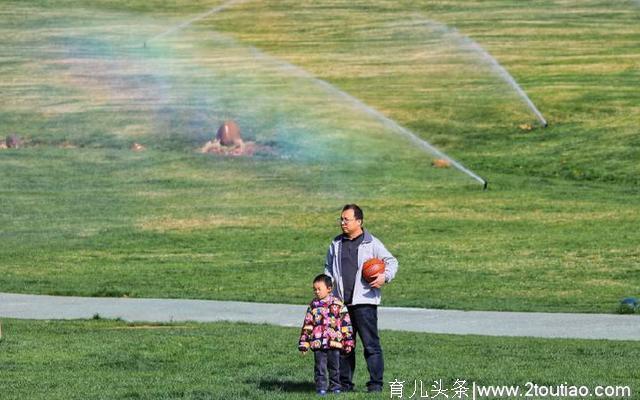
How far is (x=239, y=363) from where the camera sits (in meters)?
14.4

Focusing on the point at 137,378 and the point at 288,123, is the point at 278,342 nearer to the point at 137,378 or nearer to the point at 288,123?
the point at 137,378

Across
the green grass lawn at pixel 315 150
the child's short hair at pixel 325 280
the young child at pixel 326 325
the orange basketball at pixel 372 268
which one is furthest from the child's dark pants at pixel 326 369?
the green grass lawn at pixel 315 150

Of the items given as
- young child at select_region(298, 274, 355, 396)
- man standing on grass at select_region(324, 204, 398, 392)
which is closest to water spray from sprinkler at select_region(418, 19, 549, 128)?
man standing on grass at select_region(324, 204, 398, 392)

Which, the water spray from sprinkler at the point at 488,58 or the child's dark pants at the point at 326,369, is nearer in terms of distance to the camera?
the child's dark pants at the point at 326,369

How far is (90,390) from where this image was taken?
12.7 metres

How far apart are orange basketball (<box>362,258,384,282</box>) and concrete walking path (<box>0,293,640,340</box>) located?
18.8ft

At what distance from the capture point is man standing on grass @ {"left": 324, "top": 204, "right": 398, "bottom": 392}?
12180 millimetres

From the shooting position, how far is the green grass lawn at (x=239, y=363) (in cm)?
1274

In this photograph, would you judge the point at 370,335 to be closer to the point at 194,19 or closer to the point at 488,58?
the point at 488,58

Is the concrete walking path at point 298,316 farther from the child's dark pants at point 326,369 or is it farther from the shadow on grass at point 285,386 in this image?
the child's dark pants at point 326,369

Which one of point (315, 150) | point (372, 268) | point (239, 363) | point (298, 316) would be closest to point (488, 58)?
point (315, 150)

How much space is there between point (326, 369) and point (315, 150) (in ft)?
108

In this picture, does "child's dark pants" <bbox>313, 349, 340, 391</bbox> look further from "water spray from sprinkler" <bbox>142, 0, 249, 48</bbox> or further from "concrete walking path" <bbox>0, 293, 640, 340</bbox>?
"water spray from sprinkler" <bbox>142, 0, 249, 48</bbox>

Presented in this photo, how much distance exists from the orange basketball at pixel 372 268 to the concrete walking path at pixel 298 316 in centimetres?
574
